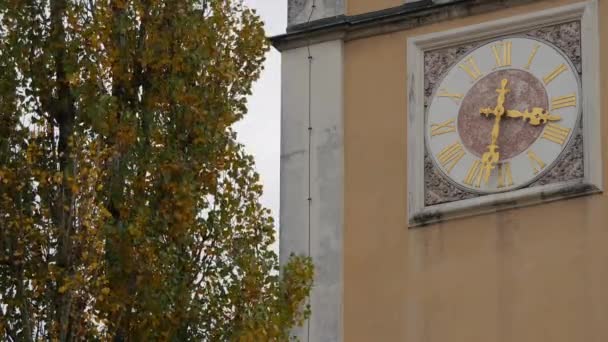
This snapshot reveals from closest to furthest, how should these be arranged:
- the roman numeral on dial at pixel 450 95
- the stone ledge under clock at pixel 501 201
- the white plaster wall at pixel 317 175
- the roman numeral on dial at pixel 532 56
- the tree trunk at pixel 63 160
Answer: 1. the tree trunk at pixel 63 160
2. the stone ledge under clock at pixel 501 201
3. the roman numeral on dial at pixel 532 56
4. the roman numeral on dial at pixel 450 95
5. the white plaster wall at pixel 317 175

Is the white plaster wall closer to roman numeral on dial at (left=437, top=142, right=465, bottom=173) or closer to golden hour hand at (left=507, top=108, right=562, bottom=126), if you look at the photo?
roman numeral on dial at (left=437, top=142, right=465, bottom=173)

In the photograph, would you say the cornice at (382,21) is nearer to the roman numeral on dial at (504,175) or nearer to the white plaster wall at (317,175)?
the white plaster wall at (317,175)

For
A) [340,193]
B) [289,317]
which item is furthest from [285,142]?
[289,317]

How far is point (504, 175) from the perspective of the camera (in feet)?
88.4

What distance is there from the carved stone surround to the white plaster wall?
3.01 ft

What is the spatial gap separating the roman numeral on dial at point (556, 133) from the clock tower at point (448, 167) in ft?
0.04

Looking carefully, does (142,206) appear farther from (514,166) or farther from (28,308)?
(514,166)

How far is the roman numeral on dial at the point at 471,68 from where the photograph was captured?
27375 millimetres

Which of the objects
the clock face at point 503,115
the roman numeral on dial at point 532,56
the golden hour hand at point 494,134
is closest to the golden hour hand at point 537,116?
the clock face at point 503,115

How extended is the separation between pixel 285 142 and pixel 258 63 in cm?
347

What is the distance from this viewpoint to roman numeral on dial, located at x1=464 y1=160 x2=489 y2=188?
2703 cm

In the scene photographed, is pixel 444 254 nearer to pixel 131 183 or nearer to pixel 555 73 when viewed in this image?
pixel 555 73

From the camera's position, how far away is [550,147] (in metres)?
26.8

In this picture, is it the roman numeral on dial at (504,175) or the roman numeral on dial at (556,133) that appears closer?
the roman numeral on dial at (556,133)
